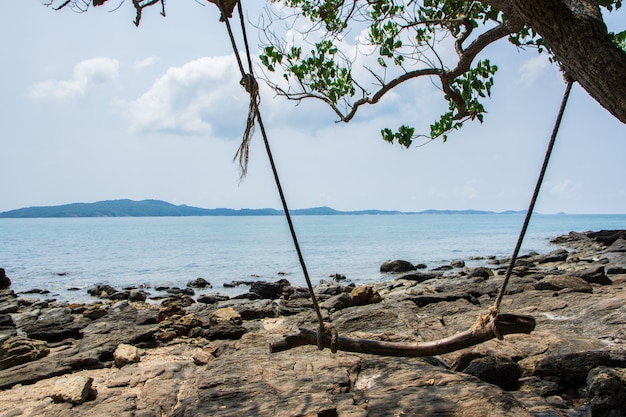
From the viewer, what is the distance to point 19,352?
20.0ft

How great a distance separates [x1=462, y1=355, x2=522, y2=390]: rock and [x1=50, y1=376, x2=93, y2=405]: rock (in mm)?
3517

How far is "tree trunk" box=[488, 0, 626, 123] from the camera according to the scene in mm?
2623

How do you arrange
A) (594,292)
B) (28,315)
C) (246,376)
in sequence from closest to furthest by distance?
(246,376) → (594,292) → (28,315)

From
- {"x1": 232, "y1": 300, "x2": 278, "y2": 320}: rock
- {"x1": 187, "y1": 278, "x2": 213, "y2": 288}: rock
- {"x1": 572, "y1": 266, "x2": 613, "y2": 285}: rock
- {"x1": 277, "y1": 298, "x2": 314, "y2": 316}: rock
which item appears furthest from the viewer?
{"x1": 187, "y1": 278, "x2": 213, "y2": 288}: rock

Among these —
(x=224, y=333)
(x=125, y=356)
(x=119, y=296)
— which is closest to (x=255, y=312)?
(x=224, y=333)

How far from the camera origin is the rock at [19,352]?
589 centimetres

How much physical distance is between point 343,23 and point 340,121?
60.4 inches

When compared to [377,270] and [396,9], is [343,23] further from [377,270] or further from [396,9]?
[377,270]

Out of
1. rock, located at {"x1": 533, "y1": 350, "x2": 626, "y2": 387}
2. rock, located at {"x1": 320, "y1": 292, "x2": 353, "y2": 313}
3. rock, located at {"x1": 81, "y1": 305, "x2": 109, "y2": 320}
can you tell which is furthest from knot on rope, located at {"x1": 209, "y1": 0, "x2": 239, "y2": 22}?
rock, located at {"x1": 81, "y1": 305, "x2": 109, "y2": 320}

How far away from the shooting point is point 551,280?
8.42 meters

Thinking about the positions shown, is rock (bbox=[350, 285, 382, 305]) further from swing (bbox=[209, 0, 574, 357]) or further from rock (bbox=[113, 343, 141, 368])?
swing (bbox=[209, 0, 574, 357])

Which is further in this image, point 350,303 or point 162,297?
point 162,297

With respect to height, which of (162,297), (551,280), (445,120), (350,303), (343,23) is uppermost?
(343,23)

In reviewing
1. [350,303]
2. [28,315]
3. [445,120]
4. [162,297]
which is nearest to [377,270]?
[162,297]
